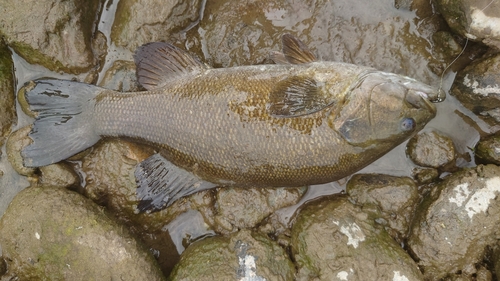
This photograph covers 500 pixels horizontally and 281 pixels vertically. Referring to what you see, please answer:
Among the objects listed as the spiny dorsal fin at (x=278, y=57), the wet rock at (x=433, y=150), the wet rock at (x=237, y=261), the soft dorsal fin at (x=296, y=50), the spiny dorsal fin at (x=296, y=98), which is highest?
the soft dorsal fin at (x=296, y=50)

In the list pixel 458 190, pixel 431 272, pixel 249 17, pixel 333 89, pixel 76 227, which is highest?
pixel 249 17

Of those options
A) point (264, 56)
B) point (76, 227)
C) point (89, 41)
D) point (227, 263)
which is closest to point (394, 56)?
point (264, 56)

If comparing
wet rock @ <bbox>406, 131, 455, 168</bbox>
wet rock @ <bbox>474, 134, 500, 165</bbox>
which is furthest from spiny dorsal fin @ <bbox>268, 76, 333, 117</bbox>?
wet rock @ <bbox>474, 134, 500, 165</bbox>

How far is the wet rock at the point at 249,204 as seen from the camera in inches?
171

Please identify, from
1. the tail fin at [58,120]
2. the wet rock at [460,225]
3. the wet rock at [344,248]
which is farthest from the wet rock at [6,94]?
the wet rock at [460,225]

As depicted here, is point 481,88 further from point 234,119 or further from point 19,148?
point 19,148

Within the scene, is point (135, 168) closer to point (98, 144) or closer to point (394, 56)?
point (98, 144)

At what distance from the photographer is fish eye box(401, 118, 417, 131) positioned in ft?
11.8

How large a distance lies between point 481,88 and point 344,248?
2330 mm

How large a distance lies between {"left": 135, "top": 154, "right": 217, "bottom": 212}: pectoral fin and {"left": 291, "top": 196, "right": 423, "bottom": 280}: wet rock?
1393 millimetres

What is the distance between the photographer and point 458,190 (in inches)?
156

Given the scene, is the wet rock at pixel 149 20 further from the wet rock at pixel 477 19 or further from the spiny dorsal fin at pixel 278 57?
the wet rock at pixel 477 19

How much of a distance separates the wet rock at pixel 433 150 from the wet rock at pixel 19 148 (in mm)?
4481

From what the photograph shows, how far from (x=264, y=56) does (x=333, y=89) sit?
3.78 ft
